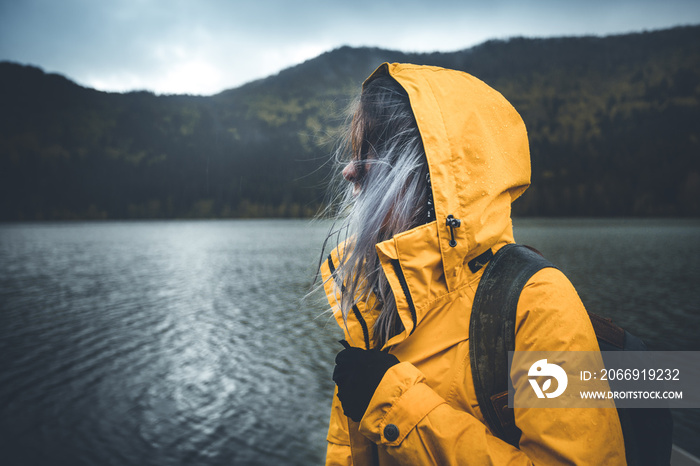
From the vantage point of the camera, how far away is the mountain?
106 meters

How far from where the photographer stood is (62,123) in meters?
197

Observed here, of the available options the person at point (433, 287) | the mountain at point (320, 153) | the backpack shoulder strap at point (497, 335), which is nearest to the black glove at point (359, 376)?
the person at point (433, 287)

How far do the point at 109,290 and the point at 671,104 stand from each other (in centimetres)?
18611

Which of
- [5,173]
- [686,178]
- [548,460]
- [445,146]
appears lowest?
[548,460]

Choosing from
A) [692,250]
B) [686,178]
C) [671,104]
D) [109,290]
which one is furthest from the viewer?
[671,104]

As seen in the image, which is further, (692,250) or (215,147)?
(215,147)

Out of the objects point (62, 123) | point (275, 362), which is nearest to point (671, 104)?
point (275, 362)

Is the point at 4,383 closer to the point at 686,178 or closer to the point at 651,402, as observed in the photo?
the point at 651,402

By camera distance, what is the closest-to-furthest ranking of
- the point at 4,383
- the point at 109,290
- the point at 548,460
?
the point at 548,460
the point at 4,383
the point at 109,290

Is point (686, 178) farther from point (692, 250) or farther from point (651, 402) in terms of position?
point (651, 402)

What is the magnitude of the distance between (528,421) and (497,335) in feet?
0.84

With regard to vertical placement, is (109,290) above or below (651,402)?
below

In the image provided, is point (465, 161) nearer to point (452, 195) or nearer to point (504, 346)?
point (452, 195)

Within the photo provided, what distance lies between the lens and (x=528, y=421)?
110 centimetres
